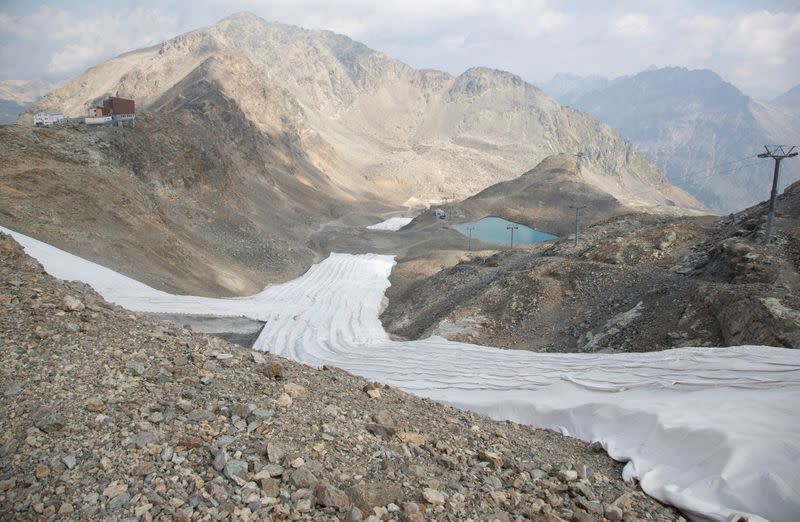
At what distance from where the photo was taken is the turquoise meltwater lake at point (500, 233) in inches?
2295

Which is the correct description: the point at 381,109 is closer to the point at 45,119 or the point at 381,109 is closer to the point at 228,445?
the point at 45,119

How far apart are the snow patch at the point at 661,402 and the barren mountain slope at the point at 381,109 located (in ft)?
251

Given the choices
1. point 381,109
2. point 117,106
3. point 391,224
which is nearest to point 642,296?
point 117,106

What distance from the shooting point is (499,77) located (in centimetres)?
18400

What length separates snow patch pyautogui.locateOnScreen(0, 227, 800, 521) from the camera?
5.68 meters

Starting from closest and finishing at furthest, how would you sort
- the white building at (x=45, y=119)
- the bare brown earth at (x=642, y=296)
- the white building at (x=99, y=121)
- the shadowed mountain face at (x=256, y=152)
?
1. the bare brown earth at (x=642, y=296)
2. the shadowed mountain face at (x=256, y=152)
3. the white building at (x=99, y=121)
4. the white building at (x=45, y=119)

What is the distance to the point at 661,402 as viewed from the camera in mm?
7863

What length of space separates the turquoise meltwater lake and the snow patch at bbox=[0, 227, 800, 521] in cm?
4176

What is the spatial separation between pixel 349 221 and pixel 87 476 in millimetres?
62468

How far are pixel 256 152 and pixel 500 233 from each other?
29610 mm

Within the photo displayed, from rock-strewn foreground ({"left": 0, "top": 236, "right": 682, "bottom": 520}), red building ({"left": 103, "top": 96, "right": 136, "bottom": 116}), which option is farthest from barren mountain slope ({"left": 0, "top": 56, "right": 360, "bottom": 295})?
rock-strewn foreground ({"left": 0, "top": 236, "right": 682, "bottom": 520})

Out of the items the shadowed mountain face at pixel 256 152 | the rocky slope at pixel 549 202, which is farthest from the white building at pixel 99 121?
the rocky slope at pixel 549 202

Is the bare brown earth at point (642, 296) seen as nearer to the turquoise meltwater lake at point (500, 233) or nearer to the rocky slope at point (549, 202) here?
the turquoise meltwater lake at point (500, 233)

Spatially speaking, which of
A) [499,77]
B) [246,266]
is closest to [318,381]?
[246,266]
